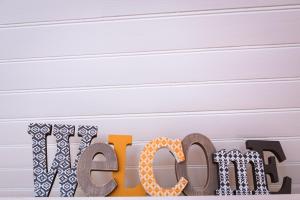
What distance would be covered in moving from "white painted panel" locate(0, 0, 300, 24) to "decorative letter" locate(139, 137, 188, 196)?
0.57 metres

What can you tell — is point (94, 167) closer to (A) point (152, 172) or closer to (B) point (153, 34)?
(A) point (152, 172)

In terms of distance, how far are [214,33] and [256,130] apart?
420mm

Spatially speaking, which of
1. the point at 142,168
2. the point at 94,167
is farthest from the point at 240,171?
the point at 94,167

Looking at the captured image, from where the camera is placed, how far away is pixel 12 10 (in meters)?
1.36

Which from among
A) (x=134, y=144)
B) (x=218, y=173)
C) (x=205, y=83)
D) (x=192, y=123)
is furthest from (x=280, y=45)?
(x=134, y=144)

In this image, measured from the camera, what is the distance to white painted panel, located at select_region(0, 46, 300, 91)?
1.26m

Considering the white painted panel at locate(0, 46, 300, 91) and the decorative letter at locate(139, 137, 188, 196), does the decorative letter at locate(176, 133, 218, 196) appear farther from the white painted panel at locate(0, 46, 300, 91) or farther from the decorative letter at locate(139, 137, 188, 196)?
the white painted panel at locate(0, 46, 300, 91)

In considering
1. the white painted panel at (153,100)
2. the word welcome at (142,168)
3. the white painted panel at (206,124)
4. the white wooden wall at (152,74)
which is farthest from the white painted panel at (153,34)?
the word welcome at (142,168)

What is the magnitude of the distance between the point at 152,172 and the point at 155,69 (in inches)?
17.0

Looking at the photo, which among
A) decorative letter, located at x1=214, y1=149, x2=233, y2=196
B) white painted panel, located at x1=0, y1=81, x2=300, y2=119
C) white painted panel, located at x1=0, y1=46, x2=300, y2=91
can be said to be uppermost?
white painted panel, located at x1=0, y1=46, x2=300, y2=91

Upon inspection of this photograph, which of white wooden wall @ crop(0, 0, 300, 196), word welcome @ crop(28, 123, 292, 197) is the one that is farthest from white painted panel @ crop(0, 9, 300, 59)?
word welcome @ crop(28, 123, 292, 197)

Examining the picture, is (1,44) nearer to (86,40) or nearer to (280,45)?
(86,40)

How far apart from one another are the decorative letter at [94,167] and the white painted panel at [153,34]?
438 mm

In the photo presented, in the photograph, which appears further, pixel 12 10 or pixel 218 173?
pixel 12 10
